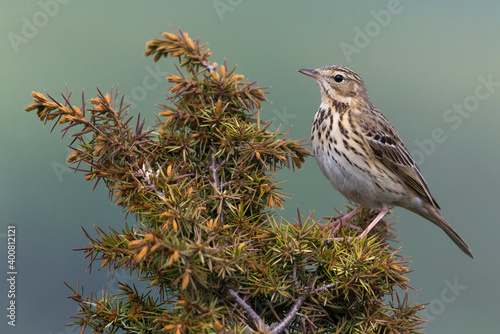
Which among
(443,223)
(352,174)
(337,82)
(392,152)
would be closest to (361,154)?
(352,174)

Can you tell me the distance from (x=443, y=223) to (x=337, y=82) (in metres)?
1.48

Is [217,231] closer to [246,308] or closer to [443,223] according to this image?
[246,308]

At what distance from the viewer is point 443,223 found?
4.29m

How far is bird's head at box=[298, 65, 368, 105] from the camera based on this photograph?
161 inches

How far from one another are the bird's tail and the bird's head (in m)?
1.14

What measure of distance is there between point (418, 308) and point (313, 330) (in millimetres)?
557

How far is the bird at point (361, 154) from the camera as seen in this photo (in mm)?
3738

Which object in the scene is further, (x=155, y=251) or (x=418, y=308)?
(x=418, y=308)

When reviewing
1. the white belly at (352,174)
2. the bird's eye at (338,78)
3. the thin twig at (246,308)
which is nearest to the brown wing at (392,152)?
the white belly at (352,174)

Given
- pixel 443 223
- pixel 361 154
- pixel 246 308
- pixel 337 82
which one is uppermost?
pixel 337 82

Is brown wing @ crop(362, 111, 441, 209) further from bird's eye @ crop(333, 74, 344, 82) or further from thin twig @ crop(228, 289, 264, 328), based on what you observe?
thin twig @ crop(228, 289, 264, 328)

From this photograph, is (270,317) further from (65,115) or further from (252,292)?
(65,115)

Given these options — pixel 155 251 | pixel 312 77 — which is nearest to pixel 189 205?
pixel 155 251

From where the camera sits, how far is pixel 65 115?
89.3 inches
